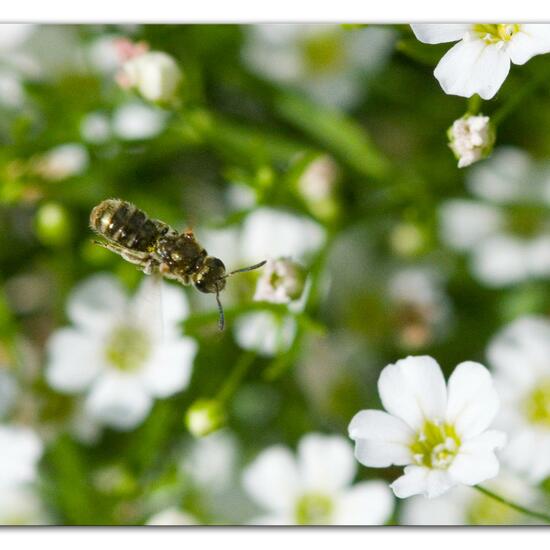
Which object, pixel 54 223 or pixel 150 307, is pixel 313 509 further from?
pixel 54 223

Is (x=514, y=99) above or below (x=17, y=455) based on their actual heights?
above

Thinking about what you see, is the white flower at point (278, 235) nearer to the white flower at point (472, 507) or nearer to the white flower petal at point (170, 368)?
the white flower petal at point (170, 368)

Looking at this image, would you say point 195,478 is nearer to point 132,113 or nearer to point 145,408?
point 145,408

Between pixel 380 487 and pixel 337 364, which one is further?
pixel 337 364

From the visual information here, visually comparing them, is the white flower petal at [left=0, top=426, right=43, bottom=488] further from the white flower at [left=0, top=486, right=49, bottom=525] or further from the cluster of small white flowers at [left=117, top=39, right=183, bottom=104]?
the cluster of small white flowers at [left=117, top=39, right=183, bottom=104]

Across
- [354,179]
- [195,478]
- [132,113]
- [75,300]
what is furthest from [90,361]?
[354,179]

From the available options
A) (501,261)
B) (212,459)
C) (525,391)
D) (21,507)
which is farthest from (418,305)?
(21,507)

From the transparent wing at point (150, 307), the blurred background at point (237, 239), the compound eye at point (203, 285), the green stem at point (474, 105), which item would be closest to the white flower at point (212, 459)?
the blurred background at point (237, 239)
